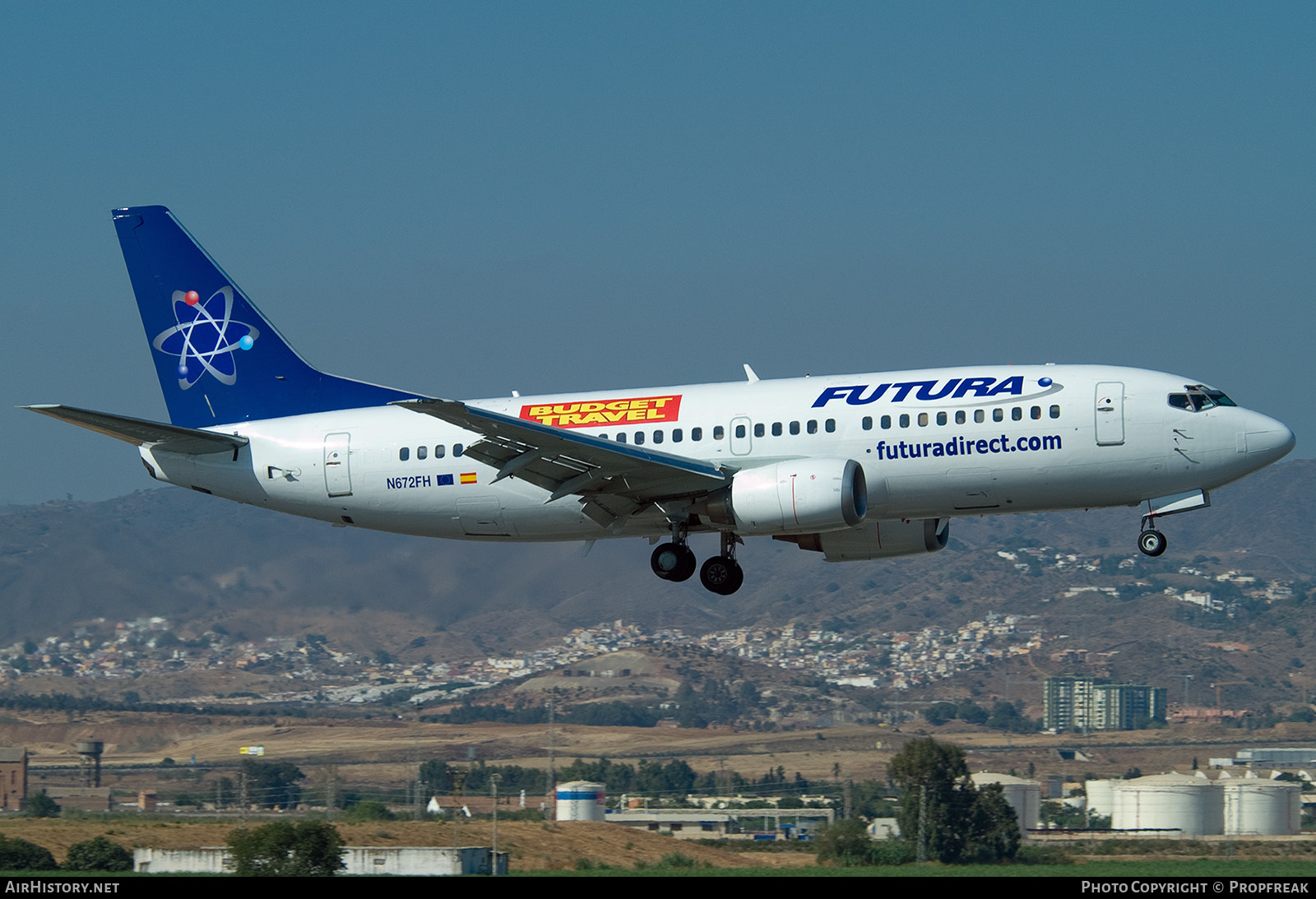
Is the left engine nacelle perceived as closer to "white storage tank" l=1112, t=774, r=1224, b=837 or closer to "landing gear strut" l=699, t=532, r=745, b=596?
"landing gear strut" l=699, t=532, r=745, b=596

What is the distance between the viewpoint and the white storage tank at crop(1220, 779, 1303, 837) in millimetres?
79125

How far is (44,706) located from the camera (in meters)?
124

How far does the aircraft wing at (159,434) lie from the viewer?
121 feet

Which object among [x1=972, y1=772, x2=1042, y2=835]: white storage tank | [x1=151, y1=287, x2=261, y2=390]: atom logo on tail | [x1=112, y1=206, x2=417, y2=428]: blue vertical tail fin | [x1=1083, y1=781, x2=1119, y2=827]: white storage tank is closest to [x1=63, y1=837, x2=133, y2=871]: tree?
[x1=112, y1=206, x2=417, y2=428]: blue vertical tail fin

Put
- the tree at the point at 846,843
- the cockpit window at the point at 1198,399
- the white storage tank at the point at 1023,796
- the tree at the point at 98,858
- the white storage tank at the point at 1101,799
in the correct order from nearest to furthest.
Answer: the cockpit window at the point at 1198,399 < the tree at the point at 98,858 < the tree at the point at 846,843 < the white storage tank at the point at 1023,796 < the white storage tank at the point at 1101,799

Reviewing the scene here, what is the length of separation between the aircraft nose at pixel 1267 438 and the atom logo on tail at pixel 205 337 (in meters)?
25.7

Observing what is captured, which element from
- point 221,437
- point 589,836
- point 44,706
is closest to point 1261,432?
point 221,437

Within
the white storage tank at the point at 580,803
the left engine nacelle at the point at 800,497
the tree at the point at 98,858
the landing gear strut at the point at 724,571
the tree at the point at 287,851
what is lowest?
the white storage tank at the point at 580,803

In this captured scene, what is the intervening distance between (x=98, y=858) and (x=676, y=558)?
23343mm

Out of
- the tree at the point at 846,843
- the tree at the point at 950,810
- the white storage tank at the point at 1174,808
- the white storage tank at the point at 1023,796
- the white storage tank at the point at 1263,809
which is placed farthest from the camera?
the white storage tank at the point at 1023,796

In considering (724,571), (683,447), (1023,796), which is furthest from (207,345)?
(1023,796)

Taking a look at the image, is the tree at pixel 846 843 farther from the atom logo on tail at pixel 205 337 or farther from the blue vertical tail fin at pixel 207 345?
the atom logo on tail at pixel 205 337

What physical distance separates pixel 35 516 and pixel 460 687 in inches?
2348

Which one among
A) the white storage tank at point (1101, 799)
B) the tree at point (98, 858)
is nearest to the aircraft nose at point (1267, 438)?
the tree at point (98, 858)
